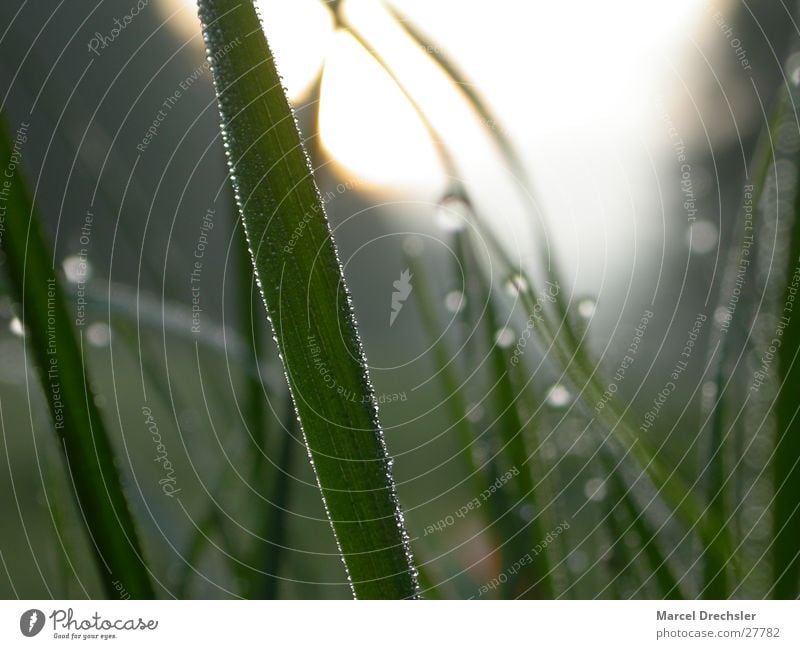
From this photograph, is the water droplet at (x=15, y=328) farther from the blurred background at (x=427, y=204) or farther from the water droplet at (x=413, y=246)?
the water droplet at (x=413, y=246)

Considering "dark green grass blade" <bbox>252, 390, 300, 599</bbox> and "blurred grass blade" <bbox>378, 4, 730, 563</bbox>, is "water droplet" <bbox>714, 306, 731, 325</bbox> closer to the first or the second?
"blurred grass blade" <bbox>378, 4, 730, 563</bbox>

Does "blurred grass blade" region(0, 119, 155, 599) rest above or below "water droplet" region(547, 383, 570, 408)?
above

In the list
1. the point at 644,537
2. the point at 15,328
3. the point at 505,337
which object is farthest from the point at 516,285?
the point at 15,328

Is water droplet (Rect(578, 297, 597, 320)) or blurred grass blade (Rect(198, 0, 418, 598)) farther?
water droplet (Rect(578, 297, 597, 320))

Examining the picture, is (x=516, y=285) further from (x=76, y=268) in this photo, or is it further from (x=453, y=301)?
(x=76, y=268)

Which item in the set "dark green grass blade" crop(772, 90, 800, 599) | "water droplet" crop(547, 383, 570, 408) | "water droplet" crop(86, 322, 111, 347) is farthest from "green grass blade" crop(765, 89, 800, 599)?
"water droplet" crop(86, 322, 111, 347)

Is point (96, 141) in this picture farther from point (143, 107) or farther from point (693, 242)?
point (693, 242)
